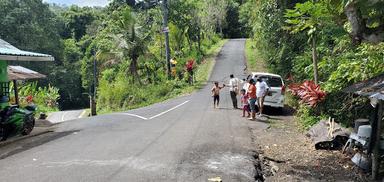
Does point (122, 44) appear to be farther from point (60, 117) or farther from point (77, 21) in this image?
point (77, 21)

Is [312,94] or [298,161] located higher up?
[312,94]

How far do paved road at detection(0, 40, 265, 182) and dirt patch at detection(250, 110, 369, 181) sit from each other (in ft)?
1.60

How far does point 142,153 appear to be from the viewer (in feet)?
35.8

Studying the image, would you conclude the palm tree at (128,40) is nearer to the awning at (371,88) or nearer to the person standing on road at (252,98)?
the person standing on road at (252,98)

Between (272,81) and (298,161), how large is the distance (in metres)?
9.51

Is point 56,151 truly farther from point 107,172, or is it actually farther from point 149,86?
point 149,86

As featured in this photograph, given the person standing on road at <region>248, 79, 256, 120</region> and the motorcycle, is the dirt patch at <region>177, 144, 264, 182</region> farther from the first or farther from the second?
the motorcycle

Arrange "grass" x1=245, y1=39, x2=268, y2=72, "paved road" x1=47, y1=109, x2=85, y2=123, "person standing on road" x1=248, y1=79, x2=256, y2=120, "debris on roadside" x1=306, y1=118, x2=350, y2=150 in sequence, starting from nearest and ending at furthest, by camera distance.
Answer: "debris on roadside" x1=306, y1=118, x2=350, y2=150 → "person standing on road" x1=248, y1=79, x2=256, y2=120 → "paved road" x1=47, y1=109, x2=85, y2=123 → "grass" x1=245, y1=39, x2=268, y2=72

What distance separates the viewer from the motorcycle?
14203 mm

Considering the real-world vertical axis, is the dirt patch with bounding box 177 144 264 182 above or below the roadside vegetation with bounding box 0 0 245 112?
below

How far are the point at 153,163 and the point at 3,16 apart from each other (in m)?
57.0

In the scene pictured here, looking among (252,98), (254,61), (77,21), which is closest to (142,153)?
(252,98)

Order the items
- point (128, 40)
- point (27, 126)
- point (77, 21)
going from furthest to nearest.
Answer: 1. point (77, 21)
2. point (128, 40)
3. point (27, 126)

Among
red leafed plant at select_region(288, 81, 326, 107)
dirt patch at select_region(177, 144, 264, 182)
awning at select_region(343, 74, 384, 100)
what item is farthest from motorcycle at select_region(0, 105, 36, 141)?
awning at select_region(343, 74, 384, 100)
